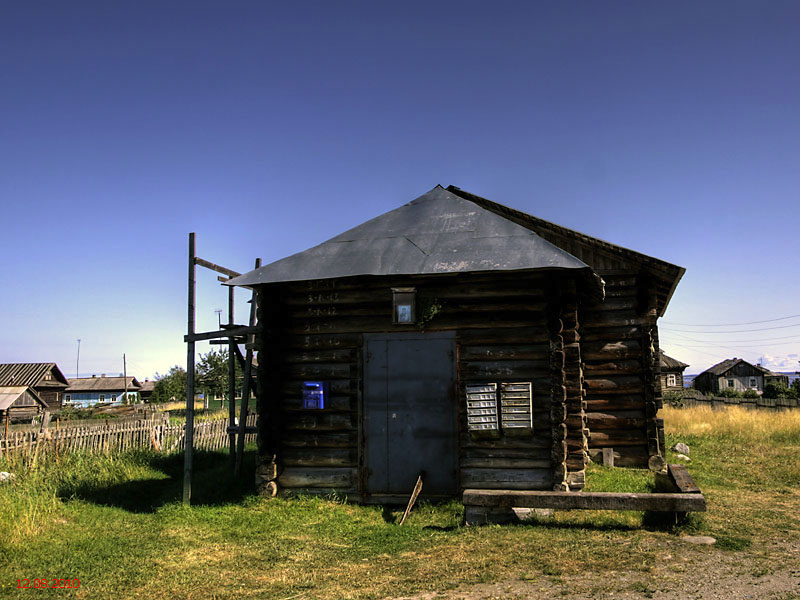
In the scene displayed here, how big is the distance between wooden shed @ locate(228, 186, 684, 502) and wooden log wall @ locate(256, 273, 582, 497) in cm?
2

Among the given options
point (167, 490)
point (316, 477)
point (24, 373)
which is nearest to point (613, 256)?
point (316, 477)

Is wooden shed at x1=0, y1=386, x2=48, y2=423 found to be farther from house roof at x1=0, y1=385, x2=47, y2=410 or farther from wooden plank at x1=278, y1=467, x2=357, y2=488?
wooden plank at x1=278, y1=467, x2=357, y2=488

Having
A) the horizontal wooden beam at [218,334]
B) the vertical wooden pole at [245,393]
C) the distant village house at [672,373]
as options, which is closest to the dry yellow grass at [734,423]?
the vertical wooden pole at [245,393]

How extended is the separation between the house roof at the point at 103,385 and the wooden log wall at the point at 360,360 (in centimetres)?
7043

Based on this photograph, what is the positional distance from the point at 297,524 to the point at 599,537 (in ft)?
13.9

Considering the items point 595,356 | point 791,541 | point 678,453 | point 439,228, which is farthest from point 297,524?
point 678,453

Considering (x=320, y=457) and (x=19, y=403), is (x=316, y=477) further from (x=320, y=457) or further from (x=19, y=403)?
(x=19, y=403)

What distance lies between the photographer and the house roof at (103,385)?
72438mm

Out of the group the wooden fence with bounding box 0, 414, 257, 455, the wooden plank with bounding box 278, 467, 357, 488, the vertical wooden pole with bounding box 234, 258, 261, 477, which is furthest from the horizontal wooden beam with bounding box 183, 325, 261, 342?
the wooden fence with bounding box 0, 414, 257, 455

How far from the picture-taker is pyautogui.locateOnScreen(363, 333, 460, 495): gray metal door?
9.30 meters

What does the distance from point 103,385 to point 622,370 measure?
244ft

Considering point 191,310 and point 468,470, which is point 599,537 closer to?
point 468,470

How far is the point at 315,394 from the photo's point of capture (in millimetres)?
9719

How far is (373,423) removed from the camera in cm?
959
